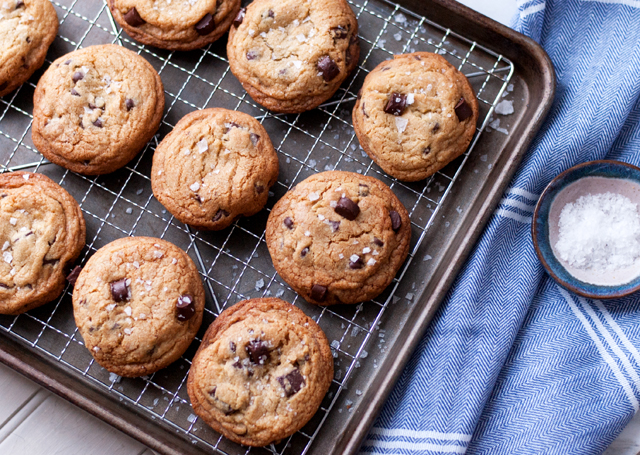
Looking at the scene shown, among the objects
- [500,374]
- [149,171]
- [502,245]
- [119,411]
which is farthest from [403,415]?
[149,171]

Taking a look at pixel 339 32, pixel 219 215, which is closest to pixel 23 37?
pixel 219 215

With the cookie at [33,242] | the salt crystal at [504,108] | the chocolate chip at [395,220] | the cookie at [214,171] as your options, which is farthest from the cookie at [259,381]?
the salt crystal at [504,108]

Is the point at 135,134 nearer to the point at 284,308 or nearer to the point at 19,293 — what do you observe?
the point at 19,293

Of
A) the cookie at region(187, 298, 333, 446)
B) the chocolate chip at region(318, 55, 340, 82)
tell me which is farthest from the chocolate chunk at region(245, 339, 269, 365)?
the chocolate chip at region(318, 55, 340, 82)

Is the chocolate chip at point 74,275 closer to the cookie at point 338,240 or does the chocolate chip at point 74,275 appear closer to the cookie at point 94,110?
the cookie at point 94,110

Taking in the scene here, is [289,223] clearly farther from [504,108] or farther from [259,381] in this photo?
[504,108]

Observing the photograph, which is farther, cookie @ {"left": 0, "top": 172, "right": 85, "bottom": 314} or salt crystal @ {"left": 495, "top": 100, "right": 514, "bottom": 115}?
salt crystal @ {"left": 495, "top": 100, "right": 514, "bottom": 115}

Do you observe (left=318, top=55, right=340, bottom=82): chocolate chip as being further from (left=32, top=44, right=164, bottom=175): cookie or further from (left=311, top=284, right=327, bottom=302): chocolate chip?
(left=311, top=284, right=327, bottom=302): chocolate chip
